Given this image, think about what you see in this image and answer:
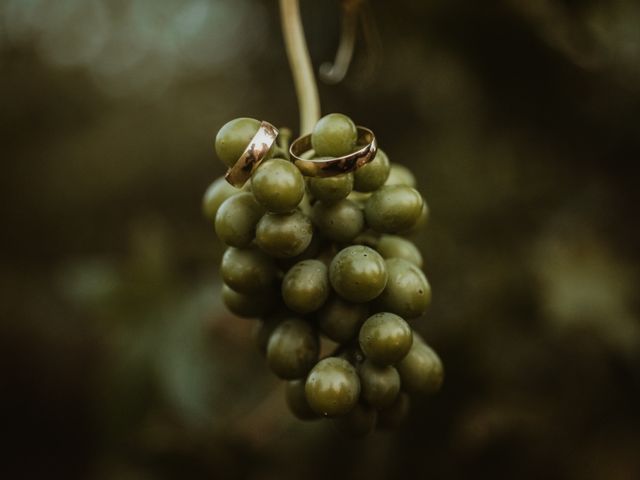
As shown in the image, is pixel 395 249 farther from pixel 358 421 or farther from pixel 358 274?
pixel 358 421

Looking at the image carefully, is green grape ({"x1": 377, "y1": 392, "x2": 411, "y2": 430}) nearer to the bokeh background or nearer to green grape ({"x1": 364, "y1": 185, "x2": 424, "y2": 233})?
green grape ({"x1": 364, "y1": 185, "x2": 424, "y2": 233})

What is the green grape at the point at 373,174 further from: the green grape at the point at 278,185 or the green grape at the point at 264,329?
the green grape at the point at 264,329

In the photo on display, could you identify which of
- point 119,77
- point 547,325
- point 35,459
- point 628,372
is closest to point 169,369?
point 547,325

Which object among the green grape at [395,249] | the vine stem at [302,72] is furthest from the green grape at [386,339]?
the vine stem at [302,72]

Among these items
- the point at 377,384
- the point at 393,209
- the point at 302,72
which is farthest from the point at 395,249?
the point at 302,72

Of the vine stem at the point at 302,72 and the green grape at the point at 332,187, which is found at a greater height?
the vine stem at the point at 302,72

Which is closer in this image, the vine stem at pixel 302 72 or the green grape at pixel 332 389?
the green grape at pixel 332 389

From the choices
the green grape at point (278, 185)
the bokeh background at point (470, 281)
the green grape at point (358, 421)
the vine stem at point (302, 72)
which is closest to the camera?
the green grape at point (278, 185)
